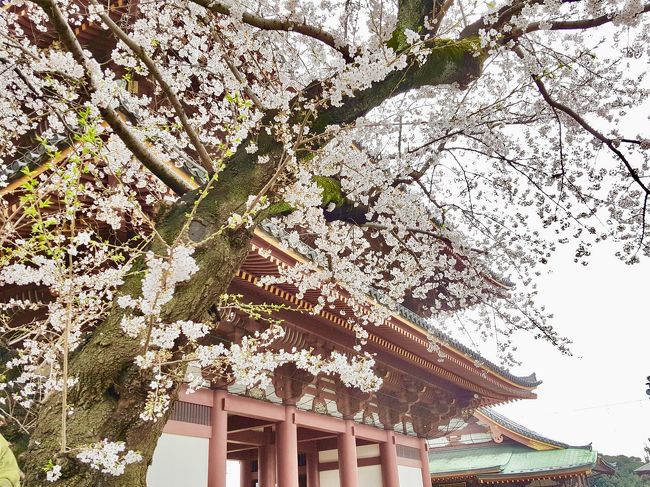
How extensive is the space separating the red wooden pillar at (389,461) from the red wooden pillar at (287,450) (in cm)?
338

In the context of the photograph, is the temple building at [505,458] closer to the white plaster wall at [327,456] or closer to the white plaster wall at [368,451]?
the white plaster wall at [368,451]

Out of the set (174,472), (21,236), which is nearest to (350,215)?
(21,236)

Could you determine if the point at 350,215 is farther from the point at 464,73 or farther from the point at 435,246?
the point at 435,246

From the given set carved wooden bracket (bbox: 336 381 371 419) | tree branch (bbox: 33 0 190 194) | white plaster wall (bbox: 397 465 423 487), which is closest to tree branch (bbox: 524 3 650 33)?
tree branch (bbox: 33 0 190 194)

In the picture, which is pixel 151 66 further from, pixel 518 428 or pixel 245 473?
pixel 518 428

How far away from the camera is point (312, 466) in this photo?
1033 centimetres

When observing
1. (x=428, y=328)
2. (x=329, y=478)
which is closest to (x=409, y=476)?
(x=329, y=478)

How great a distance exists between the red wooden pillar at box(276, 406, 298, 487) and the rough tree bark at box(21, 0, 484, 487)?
5.13m

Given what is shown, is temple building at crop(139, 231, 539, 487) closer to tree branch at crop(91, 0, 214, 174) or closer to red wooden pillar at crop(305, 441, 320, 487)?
red wooden pillar at crop(305, 441, 320, 487)

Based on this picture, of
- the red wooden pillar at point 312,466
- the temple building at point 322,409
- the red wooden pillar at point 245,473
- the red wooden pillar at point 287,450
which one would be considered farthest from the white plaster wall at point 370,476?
the red wooden pillar at point 287,450

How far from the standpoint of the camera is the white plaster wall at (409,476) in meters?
10.4

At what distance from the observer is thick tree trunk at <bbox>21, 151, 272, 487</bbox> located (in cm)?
201

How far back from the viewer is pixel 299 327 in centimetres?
690

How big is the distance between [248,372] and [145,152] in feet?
4.78
